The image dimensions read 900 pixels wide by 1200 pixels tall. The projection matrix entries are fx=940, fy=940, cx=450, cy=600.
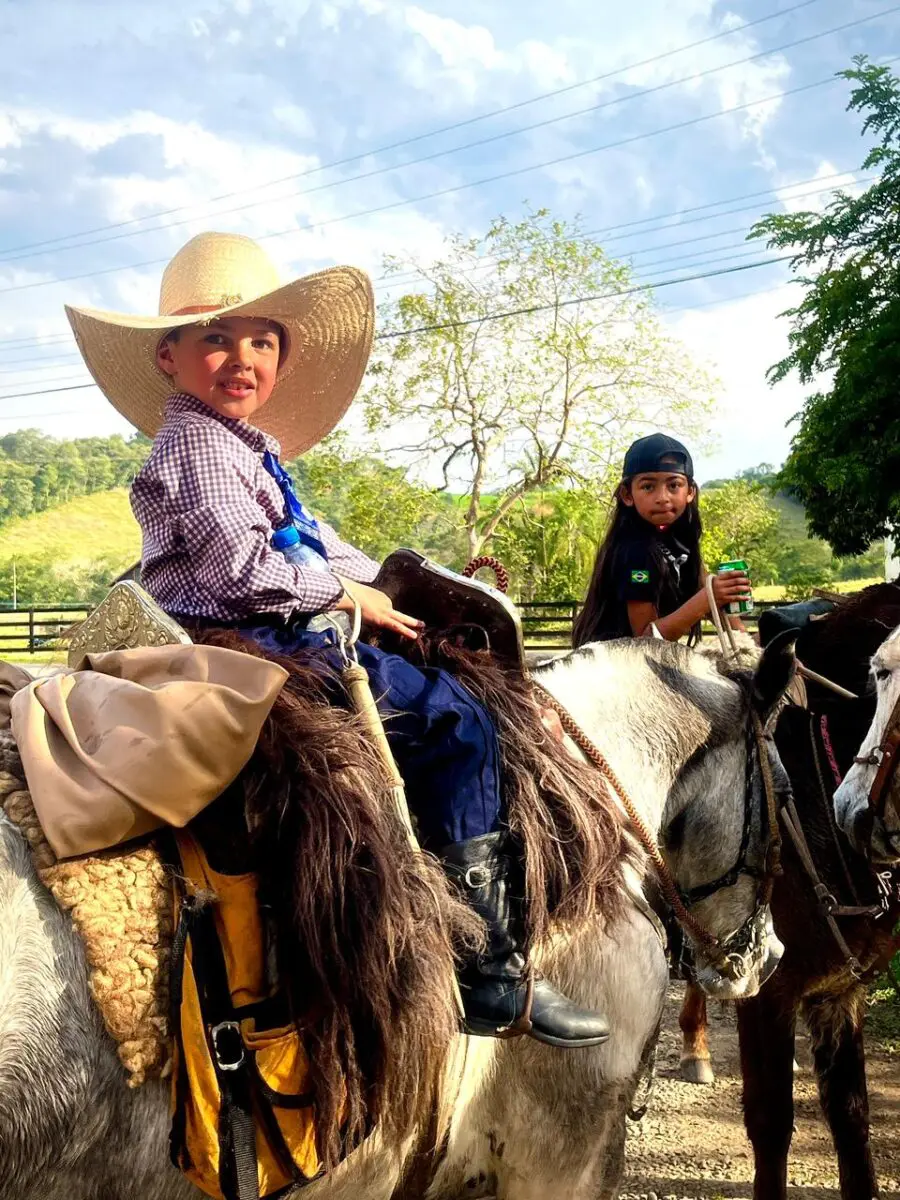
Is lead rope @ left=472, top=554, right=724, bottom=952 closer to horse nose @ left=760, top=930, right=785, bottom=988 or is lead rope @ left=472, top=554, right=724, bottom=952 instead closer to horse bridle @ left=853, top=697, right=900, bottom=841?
horse nose @ left=760, top=930, right=785, bottom=988

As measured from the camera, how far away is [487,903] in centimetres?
192

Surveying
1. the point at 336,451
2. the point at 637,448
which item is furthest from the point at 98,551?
the point at 637,448

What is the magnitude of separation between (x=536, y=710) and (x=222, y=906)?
0.86 metres

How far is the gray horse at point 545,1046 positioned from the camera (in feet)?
4.93

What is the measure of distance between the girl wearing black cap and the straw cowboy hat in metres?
1.28

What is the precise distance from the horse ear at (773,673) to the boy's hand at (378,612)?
1047 mm

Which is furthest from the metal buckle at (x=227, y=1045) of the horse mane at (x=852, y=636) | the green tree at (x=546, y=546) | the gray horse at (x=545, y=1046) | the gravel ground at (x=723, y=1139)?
the green tree at (x=546, y=546)

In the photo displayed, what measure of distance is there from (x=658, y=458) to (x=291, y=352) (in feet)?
5.04

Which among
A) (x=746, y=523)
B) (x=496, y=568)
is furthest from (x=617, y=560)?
(x=746, y=523)

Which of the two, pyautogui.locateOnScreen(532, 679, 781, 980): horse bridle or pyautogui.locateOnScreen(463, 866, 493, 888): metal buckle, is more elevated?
pyautogui.locateOnScreen(463, 866, 493, 888): metal buckle

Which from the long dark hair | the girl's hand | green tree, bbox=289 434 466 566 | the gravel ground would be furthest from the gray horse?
green tree, bbox=289 434 466 566

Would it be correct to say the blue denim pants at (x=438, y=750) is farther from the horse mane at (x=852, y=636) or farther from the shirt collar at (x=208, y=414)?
the horse mane at (x=852, y=636)

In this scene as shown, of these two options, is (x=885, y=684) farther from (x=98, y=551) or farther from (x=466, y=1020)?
(x=98, y=551)

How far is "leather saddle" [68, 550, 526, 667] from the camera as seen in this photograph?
6.26 ft
